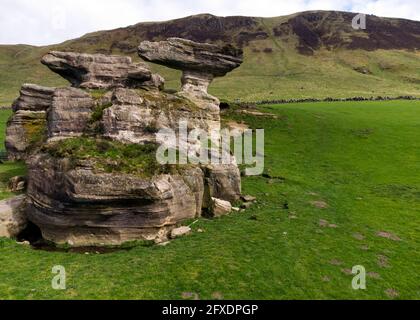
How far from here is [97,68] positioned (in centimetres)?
3653

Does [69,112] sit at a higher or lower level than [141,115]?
higher

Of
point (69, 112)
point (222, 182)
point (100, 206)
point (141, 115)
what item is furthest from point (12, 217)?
point (222, 182)

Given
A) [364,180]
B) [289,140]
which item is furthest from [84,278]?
[289,140]

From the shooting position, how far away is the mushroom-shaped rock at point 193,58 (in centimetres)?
3584

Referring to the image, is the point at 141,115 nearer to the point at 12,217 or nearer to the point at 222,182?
the point at 222,182

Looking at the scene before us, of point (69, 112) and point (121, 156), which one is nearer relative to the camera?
point (121, 156)

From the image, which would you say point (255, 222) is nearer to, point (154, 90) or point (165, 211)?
point (165, 211)

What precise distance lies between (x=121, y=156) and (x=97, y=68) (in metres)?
16.0

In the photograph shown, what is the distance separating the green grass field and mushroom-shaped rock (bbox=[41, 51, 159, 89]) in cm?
1291

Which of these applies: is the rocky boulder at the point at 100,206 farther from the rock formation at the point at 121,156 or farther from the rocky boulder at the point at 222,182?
the rocky boulder at the point at 222,182

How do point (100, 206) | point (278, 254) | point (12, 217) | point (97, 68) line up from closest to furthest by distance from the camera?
point (278, 254) < point (100, 206) < point (12, 217) < point (97, 68)

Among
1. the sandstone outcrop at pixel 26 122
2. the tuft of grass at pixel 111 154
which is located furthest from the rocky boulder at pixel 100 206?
the sandstone outcrop at pixel 26 122

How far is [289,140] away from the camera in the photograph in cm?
5625
